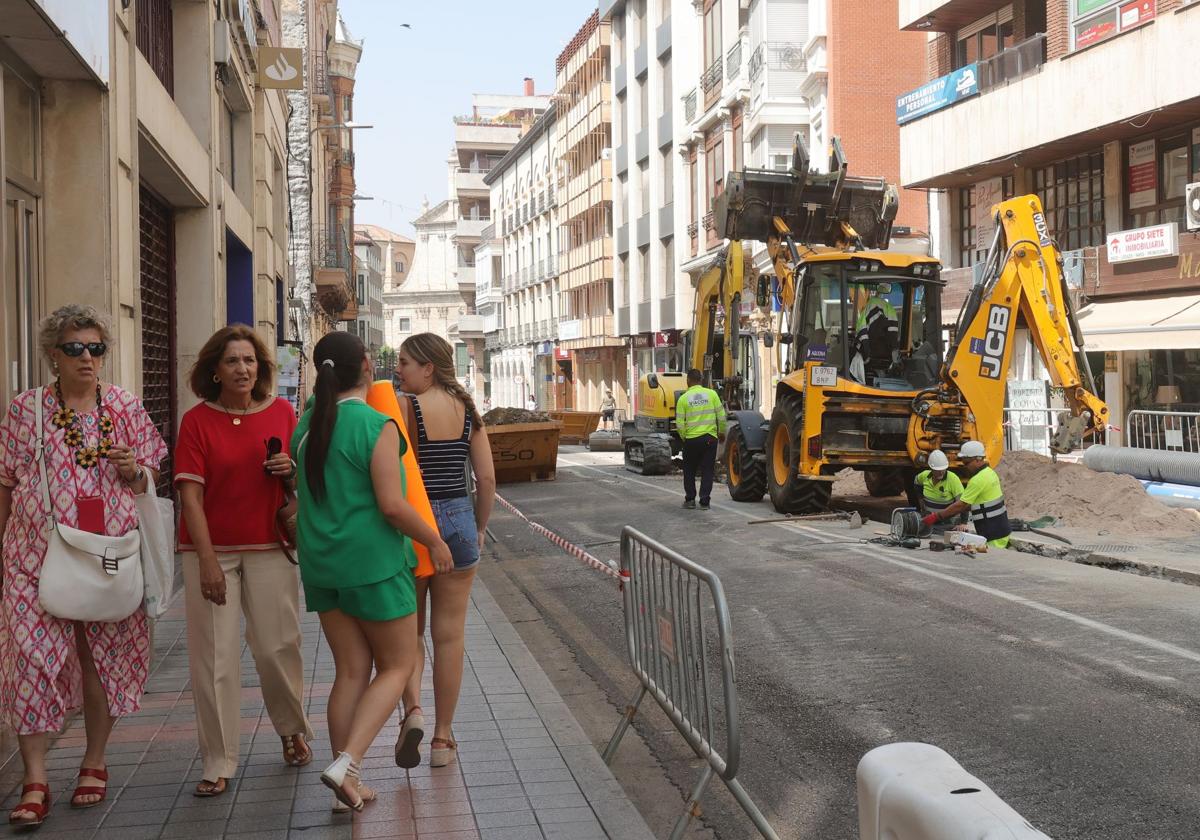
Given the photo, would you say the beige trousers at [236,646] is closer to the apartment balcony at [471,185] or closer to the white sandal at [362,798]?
the white sandal at [362,798]

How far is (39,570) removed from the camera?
5.04 metres

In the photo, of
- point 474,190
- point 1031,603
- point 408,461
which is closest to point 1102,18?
point 1031,603

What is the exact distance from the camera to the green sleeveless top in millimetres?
4906

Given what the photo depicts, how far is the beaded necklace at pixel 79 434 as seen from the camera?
16.8 ft

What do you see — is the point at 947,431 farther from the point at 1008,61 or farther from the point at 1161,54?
the point at 1008,61

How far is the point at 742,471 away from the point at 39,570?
14.5m

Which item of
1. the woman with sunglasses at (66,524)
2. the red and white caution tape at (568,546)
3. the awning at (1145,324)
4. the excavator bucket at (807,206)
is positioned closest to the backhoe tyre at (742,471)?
the excavator bucket at (807,206)

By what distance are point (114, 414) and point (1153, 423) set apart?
16.9 meters

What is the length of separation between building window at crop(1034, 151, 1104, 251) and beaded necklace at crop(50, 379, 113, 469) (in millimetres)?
22951

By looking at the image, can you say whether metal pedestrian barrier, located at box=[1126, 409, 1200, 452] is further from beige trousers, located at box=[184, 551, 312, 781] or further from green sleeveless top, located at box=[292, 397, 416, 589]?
green sleeveless top, located at box=[292, 397, 416, 589]

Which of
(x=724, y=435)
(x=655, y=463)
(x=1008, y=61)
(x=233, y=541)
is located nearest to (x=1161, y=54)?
(x=1008, y=61)

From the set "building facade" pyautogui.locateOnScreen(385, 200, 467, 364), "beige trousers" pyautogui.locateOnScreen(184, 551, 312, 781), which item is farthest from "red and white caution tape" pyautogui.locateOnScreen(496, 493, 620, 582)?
"building facade" pyautogui.locateOnScreen(385, 200, 467, 364)

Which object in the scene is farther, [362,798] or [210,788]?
[210,788]

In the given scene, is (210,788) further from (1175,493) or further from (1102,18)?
(1102,18)
